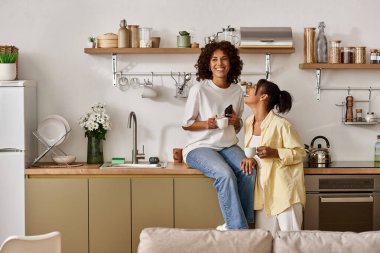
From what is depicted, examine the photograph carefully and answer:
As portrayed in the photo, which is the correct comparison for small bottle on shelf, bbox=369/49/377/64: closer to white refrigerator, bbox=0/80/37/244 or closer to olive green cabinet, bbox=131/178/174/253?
olive green cabinet, bbox=131/178/174/253

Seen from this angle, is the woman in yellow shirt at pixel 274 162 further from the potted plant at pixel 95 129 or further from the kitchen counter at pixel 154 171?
the potted plant at pixel 95 129

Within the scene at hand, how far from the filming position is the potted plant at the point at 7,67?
5828mm

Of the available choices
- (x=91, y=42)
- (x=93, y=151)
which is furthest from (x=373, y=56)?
(x=93, y=151)

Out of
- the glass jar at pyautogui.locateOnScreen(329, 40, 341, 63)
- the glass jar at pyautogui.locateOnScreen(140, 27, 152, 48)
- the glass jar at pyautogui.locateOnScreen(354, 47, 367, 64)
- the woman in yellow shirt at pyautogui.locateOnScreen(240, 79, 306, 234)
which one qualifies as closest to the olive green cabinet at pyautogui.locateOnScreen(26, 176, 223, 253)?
the woman in yellow shirt at pyautogui.locateOnScreen(240, 79, 306, 234)

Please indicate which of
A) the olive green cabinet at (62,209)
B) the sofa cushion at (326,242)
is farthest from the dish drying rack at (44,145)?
the sofa cushion at (326,242)

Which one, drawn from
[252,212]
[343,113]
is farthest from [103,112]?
[343,113]

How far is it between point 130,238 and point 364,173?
1.82m

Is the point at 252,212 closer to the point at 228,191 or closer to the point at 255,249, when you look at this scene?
the point at 228,191

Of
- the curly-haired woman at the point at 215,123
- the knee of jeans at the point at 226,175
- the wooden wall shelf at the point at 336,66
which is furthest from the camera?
the wooden wall shelf at the point at 336,66

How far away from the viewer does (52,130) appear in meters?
6.05

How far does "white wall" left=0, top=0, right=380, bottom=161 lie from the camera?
6133 millimetres

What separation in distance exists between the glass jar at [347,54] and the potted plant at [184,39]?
1.22 metres

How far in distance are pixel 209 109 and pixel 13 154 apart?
1.51 metres

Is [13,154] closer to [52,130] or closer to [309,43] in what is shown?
[52,130]
